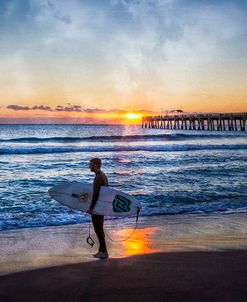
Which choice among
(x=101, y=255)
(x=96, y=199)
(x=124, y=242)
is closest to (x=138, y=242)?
(x=124, y=242)

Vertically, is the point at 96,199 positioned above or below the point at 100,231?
above

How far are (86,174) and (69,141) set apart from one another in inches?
1166

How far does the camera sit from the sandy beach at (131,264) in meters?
4.72

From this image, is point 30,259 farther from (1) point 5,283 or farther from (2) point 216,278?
(2) point 216,278

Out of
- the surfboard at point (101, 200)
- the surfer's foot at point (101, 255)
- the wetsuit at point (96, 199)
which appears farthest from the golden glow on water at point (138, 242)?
the surfboard at point (101, 200)

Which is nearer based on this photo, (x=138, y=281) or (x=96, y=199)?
(x=138, y=281)

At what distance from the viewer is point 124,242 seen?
24.2 ft

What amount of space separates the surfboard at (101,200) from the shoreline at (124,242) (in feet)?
2.20

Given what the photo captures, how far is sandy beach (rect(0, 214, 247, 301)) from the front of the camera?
4.72 meters

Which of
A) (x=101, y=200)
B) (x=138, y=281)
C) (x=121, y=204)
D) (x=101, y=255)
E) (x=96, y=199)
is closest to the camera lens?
(x=138, y=281)

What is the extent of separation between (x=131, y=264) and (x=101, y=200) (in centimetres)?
130

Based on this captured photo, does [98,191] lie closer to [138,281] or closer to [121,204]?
[121,204]

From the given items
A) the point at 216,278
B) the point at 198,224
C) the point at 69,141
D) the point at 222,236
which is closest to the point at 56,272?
the point at 216,278

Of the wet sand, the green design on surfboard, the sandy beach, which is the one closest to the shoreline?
the sandy beach
